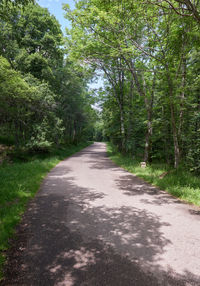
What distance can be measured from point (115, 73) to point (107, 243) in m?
17.4

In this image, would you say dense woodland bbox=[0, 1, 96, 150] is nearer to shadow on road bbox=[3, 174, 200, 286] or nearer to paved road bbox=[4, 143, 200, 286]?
paved road bbox=[4, 143, 200, 286]

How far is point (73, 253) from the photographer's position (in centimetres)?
302

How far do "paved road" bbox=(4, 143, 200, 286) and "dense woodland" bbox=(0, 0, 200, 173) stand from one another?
16.2 ft

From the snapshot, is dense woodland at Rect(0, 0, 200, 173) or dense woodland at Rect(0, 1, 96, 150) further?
dense woodland at Rect(0, 1, 96, 150)

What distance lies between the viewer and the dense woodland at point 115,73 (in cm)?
786

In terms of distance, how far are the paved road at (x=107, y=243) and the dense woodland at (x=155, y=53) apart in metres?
4.95

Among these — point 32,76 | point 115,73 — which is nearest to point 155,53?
point 115,73

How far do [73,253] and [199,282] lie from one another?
2.13 meters

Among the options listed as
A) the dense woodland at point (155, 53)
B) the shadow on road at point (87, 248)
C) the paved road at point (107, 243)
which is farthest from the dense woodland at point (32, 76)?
the shadow on road at point (87, 248)

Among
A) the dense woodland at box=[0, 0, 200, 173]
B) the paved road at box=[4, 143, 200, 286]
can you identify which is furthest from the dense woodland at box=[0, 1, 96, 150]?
the paved road at box=[4, 143, 200, 286]

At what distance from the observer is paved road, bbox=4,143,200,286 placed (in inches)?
99.3

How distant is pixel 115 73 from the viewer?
57.5 ft

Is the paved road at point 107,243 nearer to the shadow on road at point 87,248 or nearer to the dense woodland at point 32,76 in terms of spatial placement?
the shadow on road at point 87,248

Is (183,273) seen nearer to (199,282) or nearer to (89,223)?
(199,282)
